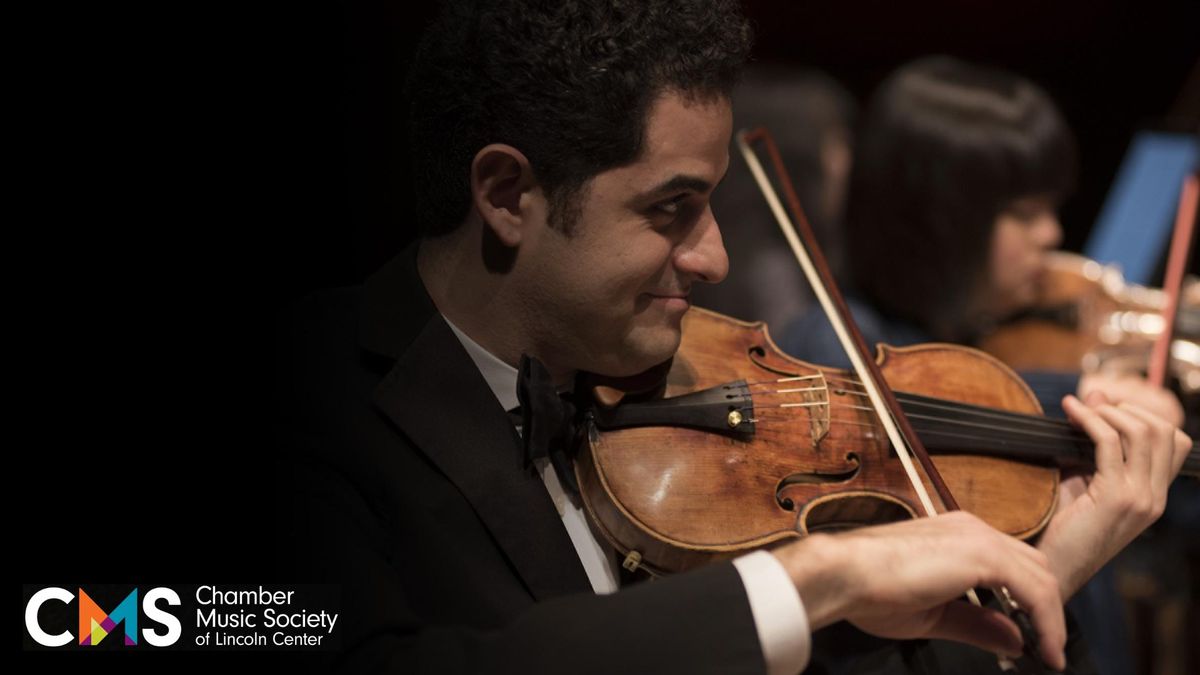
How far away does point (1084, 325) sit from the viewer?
2465mm

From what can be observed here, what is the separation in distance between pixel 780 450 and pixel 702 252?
26 centimetres

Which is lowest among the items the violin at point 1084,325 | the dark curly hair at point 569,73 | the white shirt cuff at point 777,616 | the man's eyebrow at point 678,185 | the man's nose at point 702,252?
the white shirt cuff at point 777,616

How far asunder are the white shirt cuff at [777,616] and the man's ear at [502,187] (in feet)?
1.53

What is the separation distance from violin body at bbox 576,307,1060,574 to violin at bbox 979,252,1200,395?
1.00 meters

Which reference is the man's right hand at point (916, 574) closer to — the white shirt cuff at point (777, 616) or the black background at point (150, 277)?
the white shirt cuff at point (777, 616)

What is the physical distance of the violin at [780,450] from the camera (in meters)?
1.21

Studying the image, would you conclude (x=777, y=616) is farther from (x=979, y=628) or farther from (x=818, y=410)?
(x=818, y=410)

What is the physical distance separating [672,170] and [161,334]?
59 centimetres

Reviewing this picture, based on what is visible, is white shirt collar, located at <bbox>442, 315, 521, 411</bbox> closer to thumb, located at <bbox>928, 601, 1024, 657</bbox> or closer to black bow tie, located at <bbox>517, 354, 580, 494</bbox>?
black bow tie, located at <bbox>517, 354, 580, 494</bbox>

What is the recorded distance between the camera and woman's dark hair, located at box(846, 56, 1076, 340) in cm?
221

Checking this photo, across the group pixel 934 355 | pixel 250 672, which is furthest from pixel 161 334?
pixel 934 355

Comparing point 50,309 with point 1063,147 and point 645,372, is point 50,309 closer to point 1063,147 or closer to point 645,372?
point 645,372

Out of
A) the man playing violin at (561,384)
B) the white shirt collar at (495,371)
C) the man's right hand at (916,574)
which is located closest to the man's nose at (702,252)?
the man playing violin at (561,384)

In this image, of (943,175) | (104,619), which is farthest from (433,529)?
(943,175)
